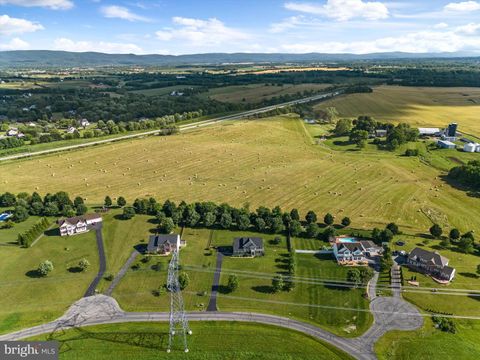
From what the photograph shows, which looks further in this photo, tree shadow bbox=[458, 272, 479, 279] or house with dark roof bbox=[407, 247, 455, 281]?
tree shadow bbox=[458, 272, 479, 279]

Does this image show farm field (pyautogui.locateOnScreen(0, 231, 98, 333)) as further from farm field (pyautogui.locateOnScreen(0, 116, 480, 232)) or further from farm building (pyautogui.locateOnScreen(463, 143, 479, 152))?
farm building (pyautogui.locateOnScreen(463, 143, 479, 152))

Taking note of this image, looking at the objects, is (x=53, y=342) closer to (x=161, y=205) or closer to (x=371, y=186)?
(x=161, y=205)

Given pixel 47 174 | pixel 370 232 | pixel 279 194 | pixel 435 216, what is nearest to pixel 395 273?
pixel 370 232

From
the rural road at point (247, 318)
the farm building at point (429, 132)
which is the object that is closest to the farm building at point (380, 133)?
the farm building at point (429, 132)

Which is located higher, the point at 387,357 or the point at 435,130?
the point at 435,130

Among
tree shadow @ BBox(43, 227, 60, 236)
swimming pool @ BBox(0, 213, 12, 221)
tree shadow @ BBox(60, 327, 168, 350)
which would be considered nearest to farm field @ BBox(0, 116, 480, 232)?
swimming pool @ BBox(0, 213, 12, 221)

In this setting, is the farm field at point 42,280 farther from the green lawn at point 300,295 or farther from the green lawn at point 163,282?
the green lawn at point 300,295
